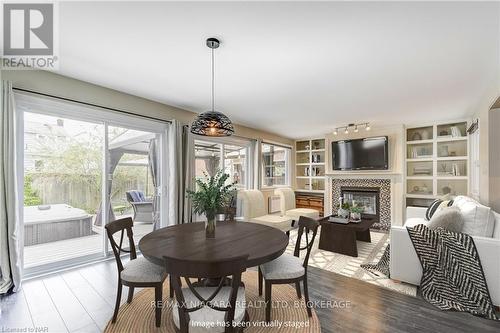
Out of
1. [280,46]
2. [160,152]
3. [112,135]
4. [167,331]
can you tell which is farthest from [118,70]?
[167,331]

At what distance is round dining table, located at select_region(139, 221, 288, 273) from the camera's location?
1.64 metres

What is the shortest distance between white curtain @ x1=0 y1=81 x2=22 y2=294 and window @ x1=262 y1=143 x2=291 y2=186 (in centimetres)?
478

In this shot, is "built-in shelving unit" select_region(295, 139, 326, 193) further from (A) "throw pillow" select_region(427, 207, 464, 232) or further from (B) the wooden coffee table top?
(A) "throw pillow" select_region(427, 207, 464, 232)

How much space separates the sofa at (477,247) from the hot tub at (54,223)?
418 centimetres

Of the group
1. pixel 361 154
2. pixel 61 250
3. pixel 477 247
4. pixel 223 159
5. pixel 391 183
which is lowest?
pixel 61 250

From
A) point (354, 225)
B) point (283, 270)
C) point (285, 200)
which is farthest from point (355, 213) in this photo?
point (283, 270)

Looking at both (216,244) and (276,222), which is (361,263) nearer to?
(276,222)

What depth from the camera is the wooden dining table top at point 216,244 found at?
1638 mm

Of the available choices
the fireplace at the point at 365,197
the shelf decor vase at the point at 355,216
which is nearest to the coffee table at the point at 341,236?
the shelf decor vase at the point at 355,216

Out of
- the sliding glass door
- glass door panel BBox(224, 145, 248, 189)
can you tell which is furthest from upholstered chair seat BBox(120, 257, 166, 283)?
glass door panel BBox(224, 145, 248, 189)

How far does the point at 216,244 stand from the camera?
1.92 m

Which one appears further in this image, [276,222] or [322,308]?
[276,222]

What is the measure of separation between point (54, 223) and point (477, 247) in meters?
5.07

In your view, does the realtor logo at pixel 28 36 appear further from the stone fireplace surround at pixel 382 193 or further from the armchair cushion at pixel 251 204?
the stone fireplace surround at pixel 382 193
